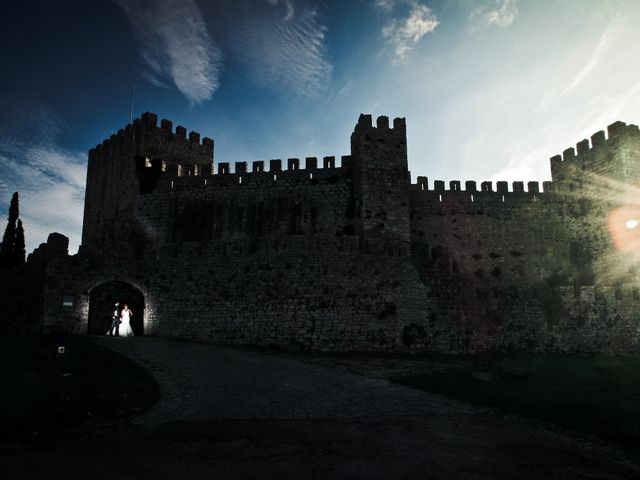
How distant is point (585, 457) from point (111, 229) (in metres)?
35.1

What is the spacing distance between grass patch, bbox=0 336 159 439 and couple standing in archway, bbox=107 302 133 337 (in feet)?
22.1

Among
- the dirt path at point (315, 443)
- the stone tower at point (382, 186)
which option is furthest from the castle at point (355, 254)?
the dirt path at point (315, 443)

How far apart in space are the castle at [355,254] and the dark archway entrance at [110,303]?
112 mm

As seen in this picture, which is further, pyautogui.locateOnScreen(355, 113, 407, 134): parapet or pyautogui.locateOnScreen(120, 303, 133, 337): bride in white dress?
pyautogui.locateOnScreen(355, 113, 407, 134): parapet

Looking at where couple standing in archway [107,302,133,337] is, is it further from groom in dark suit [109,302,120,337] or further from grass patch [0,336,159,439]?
grass patch [0,336,159,439]

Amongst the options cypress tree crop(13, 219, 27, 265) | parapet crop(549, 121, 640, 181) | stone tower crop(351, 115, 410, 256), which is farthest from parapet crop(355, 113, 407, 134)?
cypress tree crop(13, 219, 27, 265)

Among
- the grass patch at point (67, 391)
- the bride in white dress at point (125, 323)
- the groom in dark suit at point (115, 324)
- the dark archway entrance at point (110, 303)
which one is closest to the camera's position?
the grass patch at point (67, 391)

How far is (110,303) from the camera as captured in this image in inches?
1017

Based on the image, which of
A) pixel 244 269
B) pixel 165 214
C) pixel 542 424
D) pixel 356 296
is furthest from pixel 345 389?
pixel 165 214

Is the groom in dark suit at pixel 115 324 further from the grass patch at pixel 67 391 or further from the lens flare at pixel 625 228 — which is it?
the lens flare at pixel 625 228

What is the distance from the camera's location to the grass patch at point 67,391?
32.6 feet

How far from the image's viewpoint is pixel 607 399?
478 inches

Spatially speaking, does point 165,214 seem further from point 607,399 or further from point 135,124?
point 607,399

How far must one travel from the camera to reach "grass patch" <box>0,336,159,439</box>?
391 inches
